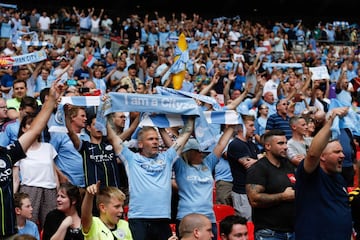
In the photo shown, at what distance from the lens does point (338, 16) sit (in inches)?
1314

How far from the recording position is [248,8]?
1307 inches

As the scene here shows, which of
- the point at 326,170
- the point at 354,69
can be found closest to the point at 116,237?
the point at 326,170

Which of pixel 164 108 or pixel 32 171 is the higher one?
pixel 164 108

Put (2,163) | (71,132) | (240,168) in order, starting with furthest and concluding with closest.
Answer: (240,168) → (71,132) → (2,163)

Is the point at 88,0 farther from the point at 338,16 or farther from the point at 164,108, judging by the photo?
the point at 164,108

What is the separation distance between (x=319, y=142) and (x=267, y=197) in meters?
1.18

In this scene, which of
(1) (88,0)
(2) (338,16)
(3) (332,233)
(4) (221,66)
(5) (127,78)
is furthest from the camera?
(2) (338,16)

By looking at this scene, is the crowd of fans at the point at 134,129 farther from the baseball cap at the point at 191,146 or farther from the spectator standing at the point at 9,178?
the spectator standing at the point at 9,178

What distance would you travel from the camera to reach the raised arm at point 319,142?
16.0ft

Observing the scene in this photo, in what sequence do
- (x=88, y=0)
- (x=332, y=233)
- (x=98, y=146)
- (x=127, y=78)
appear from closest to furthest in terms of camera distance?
1. (x=332, y=233)
2. (x=98, y=146)
3. (x=127, y=78)
4. (x=88, y=0)

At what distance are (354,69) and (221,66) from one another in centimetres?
530

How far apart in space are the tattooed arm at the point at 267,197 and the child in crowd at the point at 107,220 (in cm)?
117

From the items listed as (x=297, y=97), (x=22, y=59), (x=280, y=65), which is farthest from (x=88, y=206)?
(x=280, y=65)

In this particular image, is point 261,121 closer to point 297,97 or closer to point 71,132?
point 297,97
